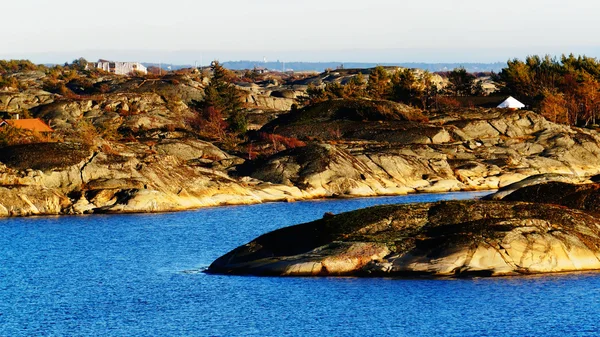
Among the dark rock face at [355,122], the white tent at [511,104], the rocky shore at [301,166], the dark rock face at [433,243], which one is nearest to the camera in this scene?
the dark rock face at [433,243]

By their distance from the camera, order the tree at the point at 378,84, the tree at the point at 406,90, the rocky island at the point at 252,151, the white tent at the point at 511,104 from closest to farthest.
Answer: the rocky island at the point at 252,151
the white tent at the point at 511,104
the tree at the point at 406,90
the tree at the point at 378,84

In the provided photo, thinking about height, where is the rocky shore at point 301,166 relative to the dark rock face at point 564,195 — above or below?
below

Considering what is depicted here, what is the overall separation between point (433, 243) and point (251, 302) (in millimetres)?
11494

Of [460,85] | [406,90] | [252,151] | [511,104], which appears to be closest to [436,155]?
[252,151]

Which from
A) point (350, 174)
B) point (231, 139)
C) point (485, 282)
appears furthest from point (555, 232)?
point (231, 139)

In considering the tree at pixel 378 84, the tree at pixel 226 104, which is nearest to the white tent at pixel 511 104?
the tree at pixel 378 84

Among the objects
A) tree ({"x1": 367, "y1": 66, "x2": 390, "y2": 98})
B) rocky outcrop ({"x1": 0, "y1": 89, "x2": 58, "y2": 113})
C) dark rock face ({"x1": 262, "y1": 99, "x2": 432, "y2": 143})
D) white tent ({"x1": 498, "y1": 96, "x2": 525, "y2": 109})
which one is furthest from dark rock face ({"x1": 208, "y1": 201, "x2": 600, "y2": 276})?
tree ({"x1": 367, "y1": 66, "x2": 390, "y2": 98})

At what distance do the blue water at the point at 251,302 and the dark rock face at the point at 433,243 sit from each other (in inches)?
51.3

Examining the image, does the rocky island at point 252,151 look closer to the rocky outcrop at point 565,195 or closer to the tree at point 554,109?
the tree at point 554,109

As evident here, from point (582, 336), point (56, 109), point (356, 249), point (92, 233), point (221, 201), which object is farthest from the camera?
point (56, 109)

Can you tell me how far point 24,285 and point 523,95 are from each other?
134273 millimetres

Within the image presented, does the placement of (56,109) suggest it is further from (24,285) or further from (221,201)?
(24,285)

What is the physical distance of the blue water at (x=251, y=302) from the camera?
46.4m

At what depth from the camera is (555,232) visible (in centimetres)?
5772
